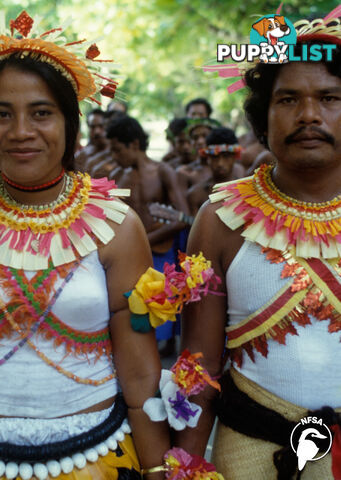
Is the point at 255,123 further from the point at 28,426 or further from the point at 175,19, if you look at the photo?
the point at 175,19

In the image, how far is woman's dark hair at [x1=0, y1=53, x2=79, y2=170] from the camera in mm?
1968

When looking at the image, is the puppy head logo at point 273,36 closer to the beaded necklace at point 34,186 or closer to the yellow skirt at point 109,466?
the beaded necklace at point 34,186

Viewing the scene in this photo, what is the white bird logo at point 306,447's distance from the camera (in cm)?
193

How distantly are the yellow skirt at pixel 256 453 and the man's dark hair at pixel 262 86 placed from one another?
985 mm

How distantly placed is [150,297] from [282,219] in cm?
56

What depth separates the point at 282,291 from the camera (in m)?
2.02


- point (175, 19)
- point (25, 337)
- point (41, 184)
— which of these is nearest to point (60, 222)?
point (41, 184)

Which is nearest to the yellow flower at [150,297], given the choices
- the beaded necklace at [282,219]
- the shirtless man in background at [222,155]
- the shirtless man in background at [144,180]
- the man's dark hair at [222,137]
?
the beaded necklace at [282,219]

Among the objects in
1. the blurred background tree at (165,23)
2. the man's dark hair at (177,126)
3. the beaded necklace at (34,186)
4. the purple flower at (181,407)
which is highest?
the blurred background tree at (165,23)

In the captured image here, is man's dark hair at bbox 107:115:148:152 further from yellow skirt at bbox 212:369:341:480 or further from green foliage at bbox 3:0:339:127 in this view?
yellow skirt at bbox 212:369:341:480

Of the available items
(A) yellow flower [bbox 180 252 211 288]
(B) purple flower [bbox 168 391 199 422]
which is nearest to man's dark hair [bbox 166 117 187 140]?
(A) yellow flower [bbox 180 252 211 288]

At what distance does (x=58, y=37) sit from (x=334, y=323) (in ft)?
4.49

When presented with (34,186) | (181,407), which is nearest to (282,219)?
(181,407)

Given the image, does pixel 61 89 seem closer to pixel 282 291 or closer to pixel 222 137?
pixel 282 291
